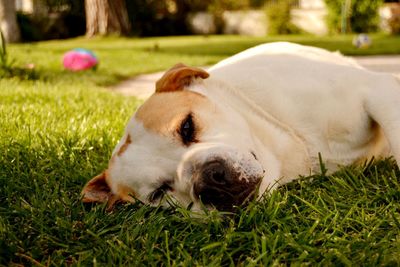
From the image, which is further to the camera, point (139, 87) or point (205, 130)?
point (139, 87)

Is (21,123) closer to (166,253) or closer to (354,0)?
(166,253)

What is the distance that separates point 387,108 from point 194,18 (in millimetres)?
20313

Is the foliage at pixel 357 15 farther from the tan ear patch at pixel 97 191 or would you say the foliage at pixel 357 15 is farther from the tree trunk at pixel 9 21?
the tan ear patch at pixel 97 191

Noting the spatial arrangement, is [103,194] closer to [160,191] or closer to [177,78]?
[160,191]

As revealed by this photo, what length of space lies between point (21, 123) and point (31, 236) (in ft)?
6.16

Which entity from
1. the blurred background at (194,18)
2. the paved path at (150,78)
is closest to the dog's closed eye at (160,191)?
the paved path at (150,78)

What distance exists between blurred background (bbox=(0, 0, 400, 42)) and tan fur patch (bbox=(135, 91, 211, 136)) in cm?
1498

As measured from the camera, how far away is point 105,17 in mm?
19859

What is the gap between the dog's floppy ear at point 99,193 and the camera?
252 cm

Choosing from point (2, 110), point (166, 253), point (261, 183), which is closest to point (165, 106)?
point (261, 183)

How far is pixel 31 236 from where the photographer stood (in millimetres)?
2156

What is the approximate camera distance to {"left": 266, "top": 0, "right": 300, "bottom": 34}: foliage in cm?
1956

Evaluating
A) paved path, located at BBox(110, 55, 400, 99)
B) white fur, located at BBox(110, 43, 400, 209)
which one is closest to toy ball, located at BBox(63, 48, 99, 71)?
paved path, located at BBox(110, 55, 400, 99)

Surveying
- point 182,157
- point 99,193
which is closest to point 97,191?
point 99,193
